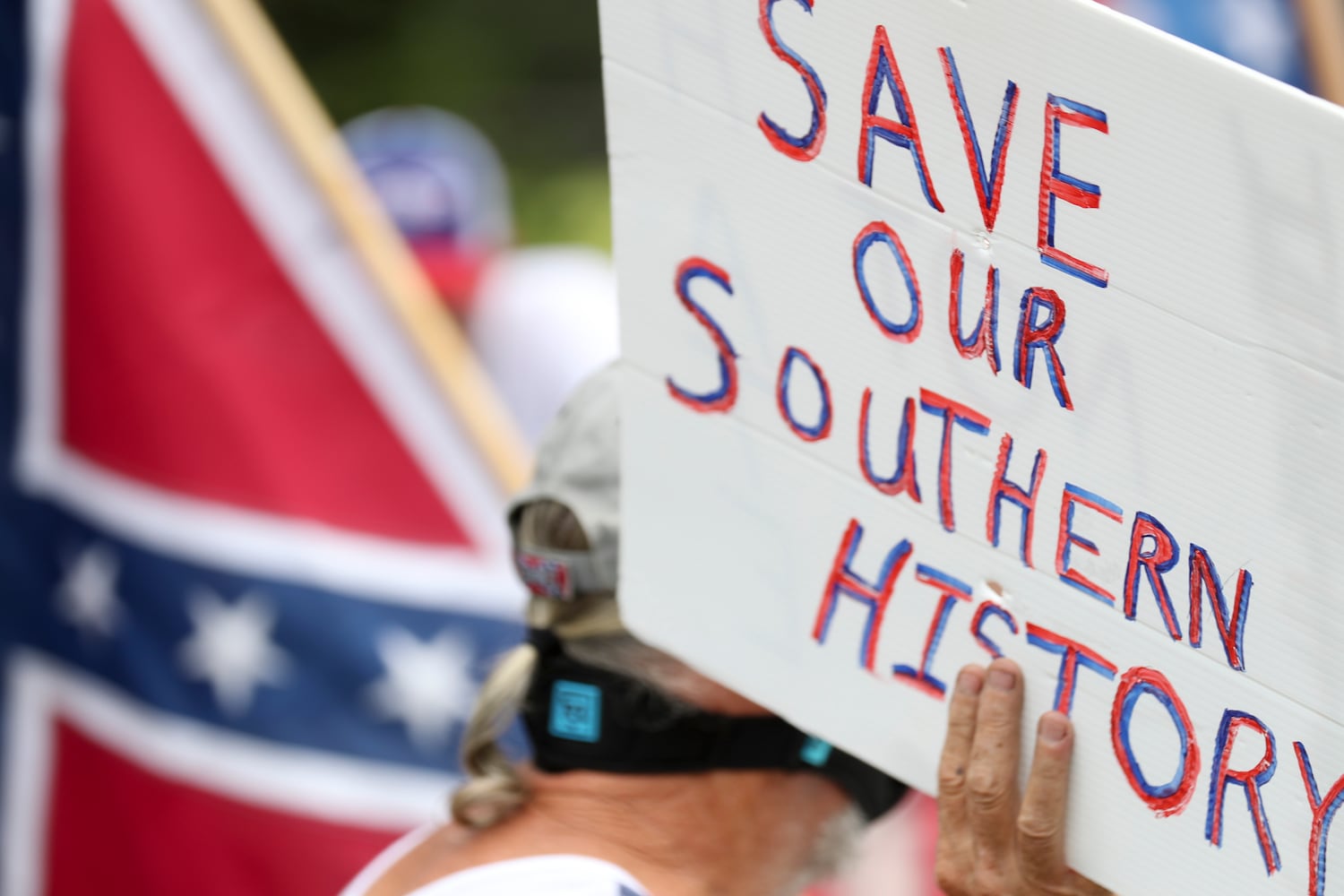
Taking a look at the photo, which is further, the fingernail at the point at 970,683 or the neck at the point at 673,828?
the neck at the point at 673,828

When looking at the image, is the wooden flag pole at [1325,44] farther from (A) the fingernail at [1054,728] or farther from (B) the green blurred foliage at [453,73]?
(B) the green blurred foliage at [453,73]

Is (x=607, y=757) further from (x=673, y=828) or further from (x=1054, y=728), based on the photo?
(x=1054, y=728)

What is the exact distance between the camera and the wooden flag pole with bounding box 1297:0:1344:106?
394 centimetres

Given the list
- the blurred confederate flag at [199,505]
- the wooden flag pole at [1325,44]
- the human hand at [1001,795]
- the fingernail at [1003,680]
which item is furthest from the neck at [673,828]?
the wooden flag pole at [1325,44]

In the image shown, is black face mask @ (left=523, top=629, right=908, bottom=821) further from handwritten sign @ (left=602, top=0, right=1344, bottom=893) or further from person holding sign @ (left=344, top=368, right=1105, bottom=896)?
handwritten sign @ (left=602, top=0, right=1344, bottom=893)

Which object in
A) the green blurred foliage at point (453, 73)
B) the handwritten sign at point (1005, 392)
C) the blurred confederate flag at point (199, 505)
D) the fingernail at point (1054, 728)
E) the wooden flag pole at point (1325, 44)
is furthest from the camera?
the green blurred foliage at point (453, 73)

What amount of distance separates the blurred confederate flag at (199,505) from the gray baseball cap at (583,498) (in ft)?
4.36

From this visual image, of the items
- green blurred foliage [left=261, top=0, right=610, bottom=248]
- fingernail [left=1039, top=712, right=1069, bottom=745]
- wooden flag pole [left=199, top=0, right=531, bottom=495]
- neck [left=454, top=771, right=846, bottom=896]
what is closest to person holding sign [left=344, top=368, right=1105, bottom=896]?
neck [left=454, top=771, right=846, bottom=896]

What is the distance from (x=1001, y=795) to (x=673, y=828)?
1.38ft

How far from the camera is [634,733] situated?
5.57 feet

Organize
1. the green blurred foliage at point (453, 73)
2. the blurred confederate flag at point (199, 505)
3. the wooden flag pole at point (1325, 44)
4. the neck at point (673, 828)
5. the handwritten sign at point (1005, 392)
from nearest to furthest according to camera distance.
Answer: the handwritten sign at point (1005, 392) → the neck at point (673, 828) → the blurred confederate flag at point (199, 505) → the wooden flag pole at point (1325, 44) → the green blurred foliage at point (453, 73)

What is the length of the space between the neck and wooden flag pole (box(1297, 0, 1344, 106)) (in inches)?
108

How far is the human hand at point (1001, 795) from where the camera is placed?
135 cm

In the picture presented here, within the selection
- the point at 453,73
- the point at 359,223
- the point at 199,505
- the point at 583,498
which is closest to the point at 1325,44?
the point at 359,223
